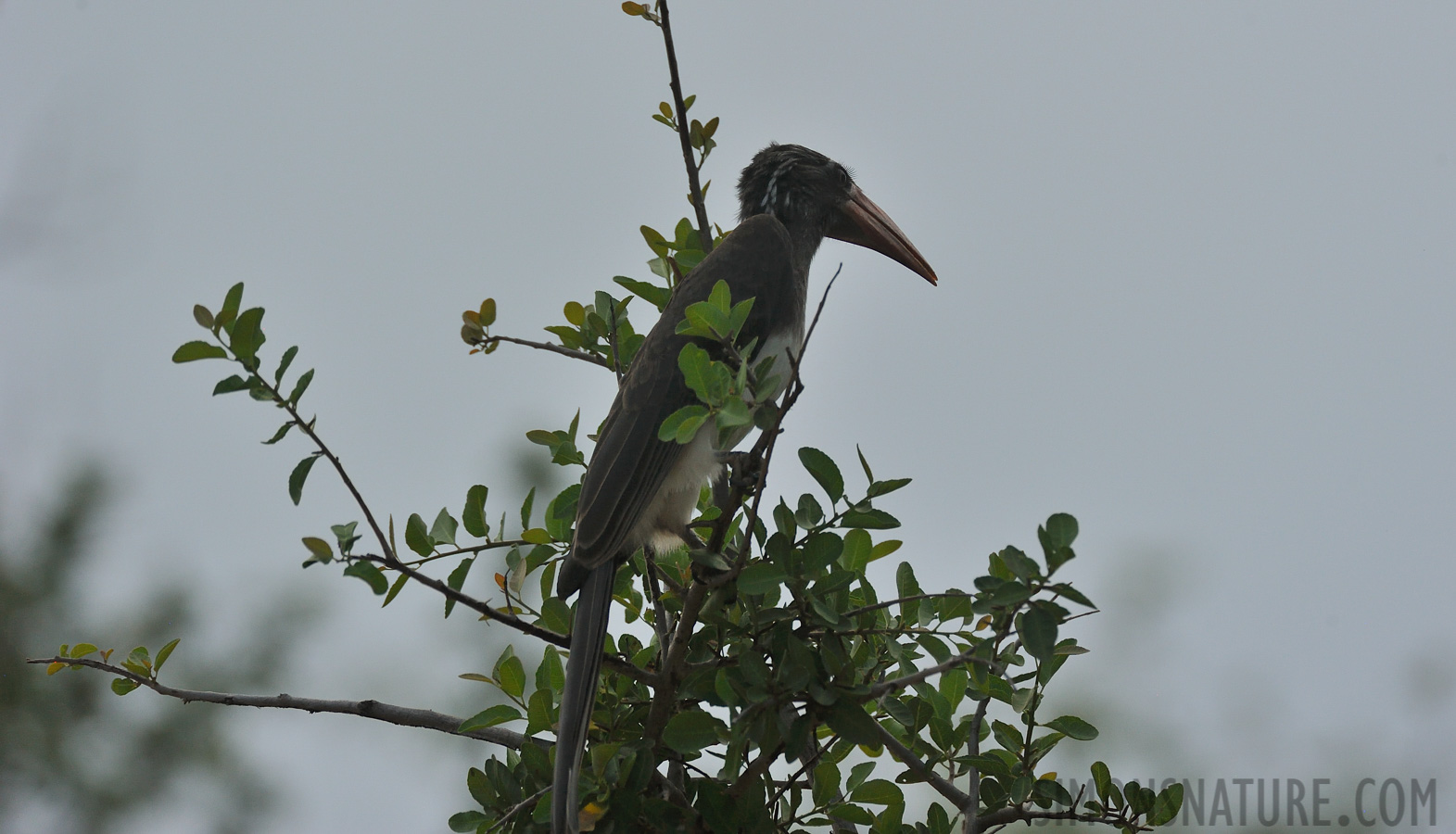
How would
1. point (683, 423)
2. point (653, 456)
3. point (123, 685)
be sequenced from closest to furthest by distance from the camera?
1. point (683, 423)
2. point (123, 685)
3. point (653, 456)

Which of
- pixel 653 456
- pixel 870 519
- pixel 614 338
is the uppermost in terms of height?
pixel 614 338

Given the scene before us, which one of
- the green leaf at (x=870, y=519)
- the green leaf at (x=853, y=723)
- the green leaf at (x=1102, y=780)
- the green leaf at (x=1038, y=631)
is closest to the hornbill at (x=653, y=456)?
the green leaf at (x=870, y=519)

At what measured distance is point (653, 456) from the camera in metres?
2.77

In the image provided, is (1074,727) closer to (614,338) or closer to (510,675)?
(510,675)

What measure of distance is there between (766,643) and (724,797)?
12.0 inches

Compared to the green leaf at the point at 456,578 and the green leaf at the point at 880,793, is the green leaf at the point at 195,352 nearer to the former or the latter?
the green leaf at the point at 456,578

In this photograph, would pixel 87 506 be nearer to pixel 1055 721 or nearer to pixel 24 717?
pixel 24 717

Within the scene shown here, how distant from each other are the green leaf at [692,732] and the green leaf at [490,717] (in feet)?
1.15

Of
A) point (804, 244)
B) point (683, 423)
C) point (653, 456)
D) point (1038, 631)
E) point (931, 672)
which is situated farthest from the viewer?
point (804, 244)

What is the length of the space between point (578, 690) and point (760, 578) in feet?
1.49

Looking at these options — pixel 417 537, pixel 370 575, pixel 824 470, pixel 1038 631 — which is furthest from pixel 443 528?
pixel 1038 631

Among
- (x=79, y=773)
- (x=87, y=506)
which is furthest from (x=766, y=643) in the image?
(x=87, y=506)

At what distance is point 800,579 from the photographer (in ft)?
6.83

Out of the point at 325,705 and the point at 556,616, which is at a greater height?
the point at 556,616
